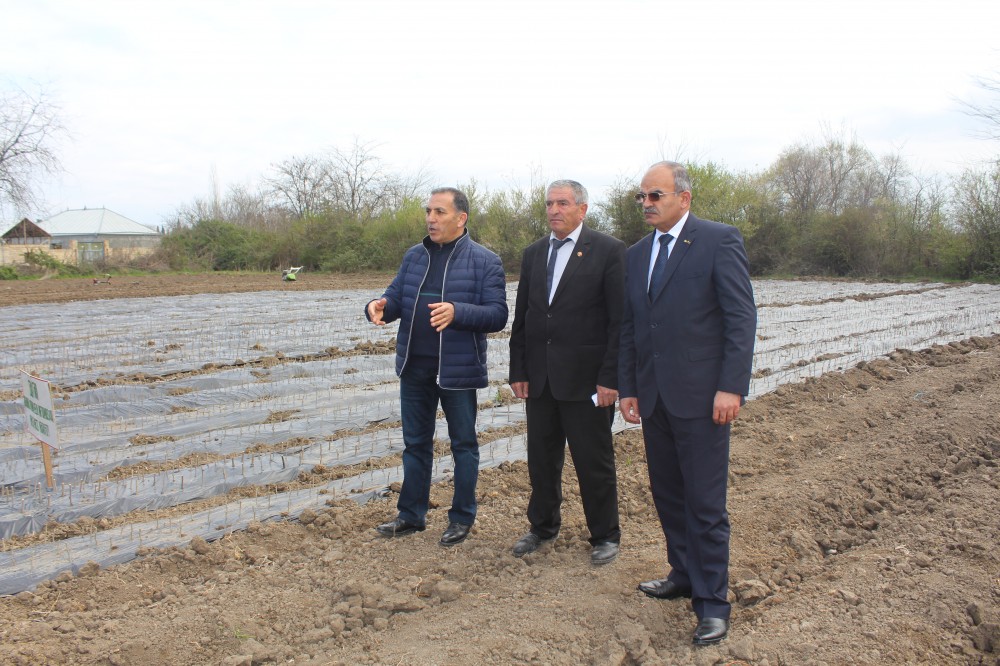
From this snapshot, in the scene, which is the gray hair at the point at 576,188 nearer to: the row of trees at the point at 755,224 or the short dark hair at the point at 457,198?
the short dark hair at the point at 457,198

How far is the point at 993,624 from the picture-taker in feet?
9.02

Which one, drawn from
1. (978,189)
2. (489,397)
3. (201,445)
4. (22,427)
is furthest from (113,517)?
(978,189)

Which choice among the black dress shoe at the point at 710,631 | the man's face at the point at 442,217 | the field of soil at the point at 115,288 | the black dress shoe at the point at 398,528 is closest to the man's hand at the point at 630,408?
the black dress shoe at the point at 710,631

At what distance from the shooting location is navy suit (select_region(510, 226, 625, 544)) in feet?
11.9

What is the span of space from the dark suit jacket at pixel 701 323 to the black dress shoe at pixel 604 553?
91 cm

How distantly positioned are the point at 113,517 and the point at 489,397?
398 centimetres

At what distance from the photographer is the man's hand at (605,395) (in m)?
3.54

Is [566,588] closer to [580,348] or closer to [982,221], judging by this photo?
[580,348]

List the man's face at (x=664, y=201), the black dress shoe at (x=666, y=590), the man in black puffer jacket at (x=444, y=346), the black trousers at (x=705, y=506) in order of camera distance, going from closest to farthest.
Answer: the black trousers at (x=705, y=506) < the man's face at (x=664, y=201) < the black dress shoe at (x=666, y=590) < the man in black puffer jacket at (x=444, y=346)

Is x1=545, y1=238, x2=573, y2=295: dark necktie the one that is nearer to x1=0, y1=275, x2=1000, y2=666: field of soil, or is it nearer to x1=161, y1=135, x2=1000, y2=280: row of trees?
x1=0, y1=275, x2=1000, y2=666: field of soil

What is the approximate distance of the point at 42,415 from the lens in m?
4.70

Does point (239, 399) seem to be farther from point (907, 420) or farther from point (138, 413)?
point (907, 420)

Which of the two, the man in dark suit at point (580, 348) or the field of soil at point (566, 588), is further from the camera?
the man in dark suit at point (580, 348)

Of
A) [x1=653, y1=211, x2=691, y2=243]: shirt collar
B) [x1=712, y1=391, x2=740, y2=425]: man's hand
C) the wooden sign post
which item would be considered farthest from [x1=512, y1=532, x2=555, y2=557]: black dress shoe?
the wooden sign post
